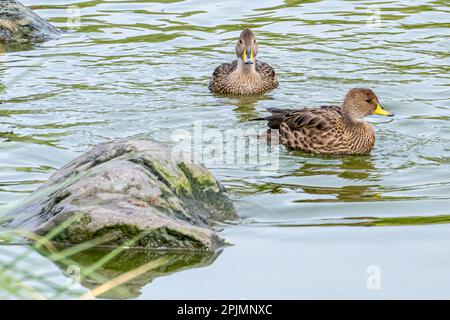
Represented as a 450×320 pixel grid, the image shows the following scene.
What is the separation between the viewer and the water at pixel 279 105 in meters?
7.78

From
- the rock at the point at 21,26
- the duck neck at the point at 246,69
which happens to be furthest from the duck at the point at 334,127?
the rock at the point at 21,26

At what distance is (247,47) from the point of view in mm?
15375

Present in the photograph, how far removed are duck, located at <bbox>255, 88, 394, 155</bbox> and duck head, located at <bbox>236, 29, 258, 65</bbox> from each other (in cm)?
267

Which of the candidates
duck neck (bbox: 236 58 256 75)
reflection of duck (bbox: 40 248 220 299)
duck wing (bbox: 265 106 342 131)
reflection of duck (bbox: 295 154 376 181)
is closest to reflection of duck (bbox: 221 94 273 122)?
duck neck (bbox: 236 58 256 75)

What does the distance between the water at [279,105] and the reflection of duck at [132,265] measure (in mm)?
53

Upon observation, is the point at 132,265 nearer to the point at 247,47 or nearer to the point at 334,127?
the point at 334,127

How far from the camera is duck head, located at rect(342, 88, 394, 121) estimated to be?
40.9 feet

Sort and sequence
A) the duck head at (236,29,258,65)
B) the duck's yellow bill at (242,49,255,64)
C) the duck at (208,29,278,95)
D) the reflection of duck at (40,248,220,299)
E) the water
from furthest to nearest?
the duck's yellow bill at (242,49,255,64), the duck head at (236,29,258,65), the duck at (208,29,278,95), the water, the reflection of duck at (40,248,220,299)

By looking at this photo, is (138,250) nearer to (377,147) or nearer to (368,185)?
(368,185)

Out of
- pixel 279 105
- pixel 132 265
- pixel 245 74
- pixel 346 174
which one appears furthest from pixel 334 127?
pixel 132 265

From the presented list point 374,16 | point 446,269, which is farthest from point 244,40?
point 446,269

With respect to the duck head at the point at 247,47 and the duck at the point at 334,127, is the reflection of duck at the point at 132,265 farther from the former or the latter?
the duck head at the point at 247,47

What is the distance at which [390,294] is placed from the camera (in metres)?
7.21

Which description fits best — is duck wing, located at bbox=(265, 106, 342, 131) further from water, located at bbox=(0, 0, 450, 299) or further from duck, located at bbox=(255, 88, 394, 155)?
water, located at bbox=(0, 0, 450, 299)
